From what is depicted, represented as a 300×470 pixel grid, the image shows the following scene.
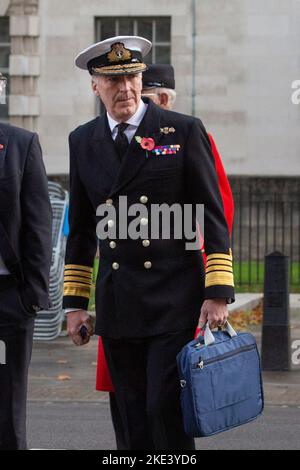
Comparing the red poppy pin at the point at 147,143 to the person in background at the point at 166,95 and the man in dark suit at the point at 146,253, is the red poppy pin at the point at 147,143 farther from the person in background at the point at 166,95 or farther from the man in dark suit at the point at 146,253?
the person in background at the point at 166,95

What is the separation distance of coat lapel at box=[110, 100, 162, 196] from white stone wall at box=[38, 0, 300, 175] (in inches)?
692

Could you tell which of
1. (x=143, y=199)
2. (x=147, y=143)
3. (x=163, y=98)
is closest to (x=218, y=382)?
(x=143, y=199)

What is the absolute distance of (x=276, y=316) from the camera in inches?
461

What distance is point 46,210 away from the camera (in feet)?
19.6

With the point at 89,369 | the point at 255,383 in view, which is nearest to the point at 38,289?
the point at 255,383

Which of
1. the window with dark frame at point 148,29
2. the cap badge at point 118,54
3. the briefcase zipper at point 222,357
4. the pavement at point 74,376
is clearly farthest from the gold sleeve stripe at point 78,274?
the window with dark frame at point 148,29

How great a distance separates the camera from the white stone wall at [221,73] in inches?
909

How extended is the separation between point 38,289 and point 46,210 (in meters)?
0.36

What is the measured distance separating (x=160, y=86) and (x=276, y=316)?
15.1 ft

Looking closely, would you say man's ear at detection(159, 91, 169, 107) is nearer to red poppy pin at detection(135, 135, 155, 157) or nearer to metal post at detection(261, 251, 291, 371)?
red poppy pin at detection(135, 135, 155, 157)

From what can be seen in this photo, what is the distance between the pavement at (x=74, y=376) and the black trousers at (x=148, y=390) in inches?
172

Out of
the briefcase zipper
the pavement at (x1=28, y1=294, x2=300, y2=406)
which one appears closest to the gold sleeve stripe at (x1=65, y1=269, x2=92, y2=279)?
the briefcase zipper

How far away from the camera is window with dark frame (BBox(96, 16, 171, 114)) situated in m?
23.7

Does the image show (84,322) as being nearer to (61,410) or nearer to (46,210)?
(46,210)
